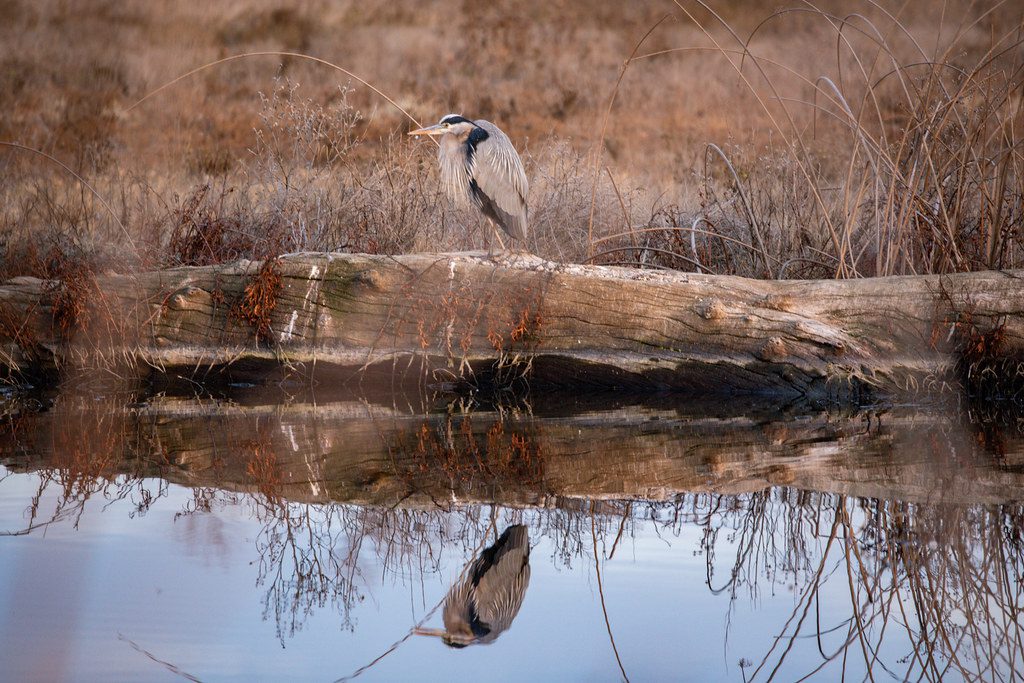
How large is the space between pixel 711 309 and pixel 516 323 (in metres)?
1.05

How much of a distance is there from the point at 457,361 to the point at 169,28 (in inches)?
710

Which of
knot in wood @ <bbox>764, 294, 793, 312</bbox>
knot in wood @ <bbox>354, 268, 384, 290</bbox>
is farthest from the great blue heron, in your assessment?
knot in wood @ <bbox>764, 294, 793, 312</bbox>

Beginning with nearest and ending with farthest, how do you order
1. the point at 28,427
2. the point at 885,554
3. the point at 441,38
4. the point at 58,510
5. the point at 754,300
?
the point at 885,554, the point at 58,510, the point at 28,427, the point at 754,300, the point at 441,38

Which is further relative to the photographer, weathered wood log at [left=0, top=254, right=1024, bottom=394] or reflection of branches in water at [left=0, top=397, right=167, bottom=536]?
weathered wood log at [left=0, top=254, right=1024, bottom=394]

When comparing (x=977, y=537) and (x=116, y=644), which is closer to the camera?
(x=116, y=644)

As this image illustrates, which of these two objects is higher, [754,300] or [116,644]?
[754,300]

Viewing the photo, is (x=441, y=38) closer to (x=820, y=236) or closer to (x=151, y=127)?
(x=151, y=127)

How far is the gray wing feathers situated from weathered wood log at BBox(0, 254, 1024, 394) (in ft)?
2.42

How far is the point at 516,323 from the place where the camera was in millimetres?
5453

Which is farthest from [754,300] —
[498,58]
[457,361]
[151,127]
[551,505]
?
[498,58]

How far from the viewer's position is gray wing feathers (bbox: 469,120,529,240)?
6.06 meters

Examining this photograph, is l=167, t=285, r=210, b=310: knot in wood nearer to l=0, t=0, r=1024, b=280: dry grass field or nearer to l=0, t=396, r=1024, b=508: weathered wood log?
l=0, t=396, r=1024, b=508: weathered wood log

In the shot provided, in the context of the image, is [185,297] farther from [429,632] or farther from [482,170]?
[429,632]

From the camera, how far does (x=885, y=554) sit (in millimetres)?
2596
